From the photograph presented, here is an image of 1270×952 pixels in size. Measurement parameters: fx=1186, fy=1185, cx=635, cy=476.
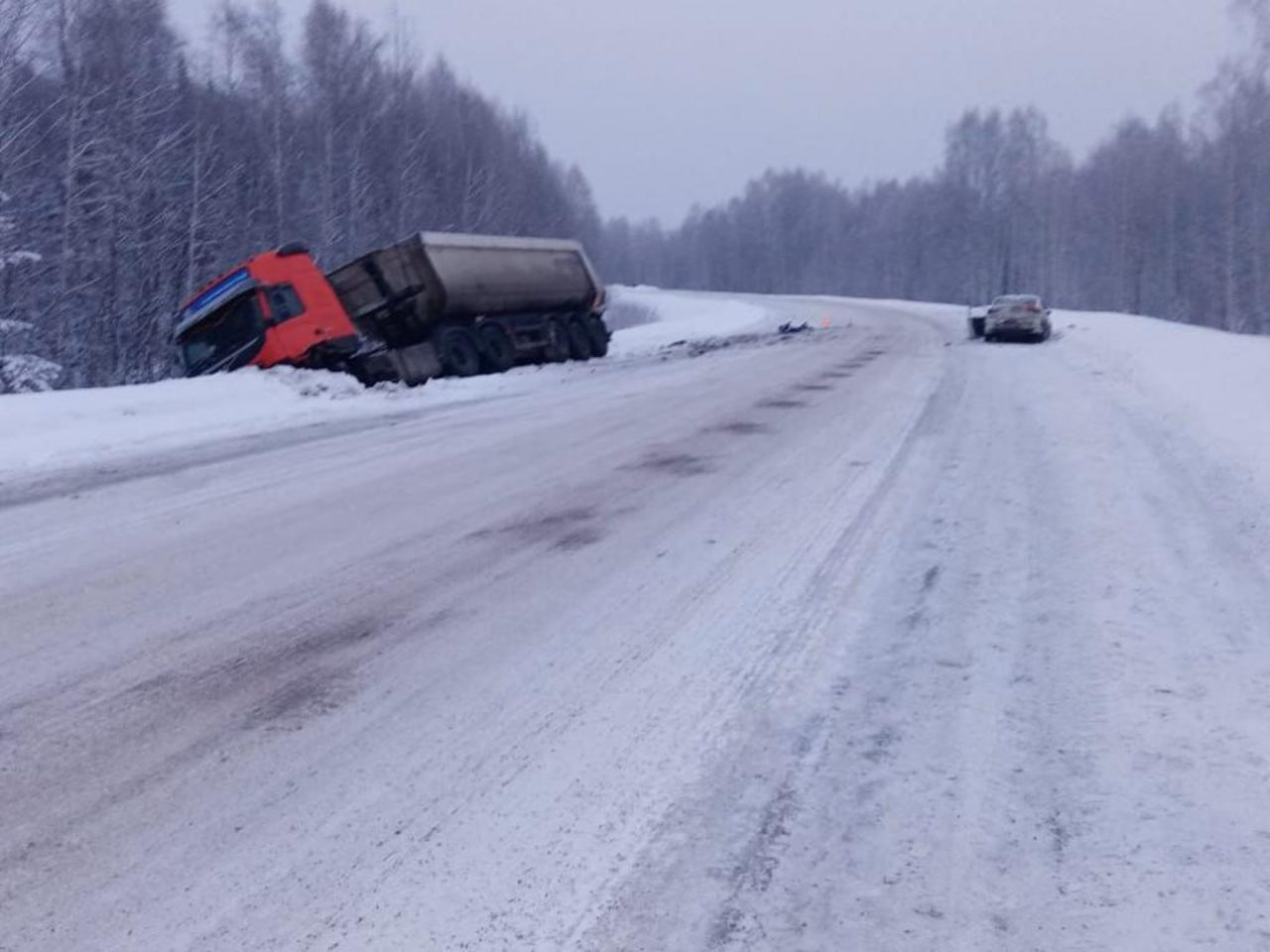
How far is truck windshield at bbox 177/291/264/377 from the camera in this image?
821 inches

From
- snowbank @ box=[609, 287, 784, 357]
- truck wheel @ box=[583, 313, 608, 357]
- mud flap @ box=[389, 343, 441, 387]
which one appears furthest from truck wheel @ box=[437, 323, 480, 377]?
snowbank @ box=[609, 287, 784, 357]

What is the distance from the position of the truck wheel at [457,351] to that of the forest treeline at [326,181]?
27.4ft

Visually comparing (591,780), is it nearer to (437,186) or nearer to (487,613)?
(487,613)

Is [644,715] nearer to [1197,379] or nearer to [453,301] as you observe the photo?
[1197,379]

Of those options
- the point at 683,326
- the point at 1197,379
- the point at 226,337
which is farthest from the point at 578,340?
the point at 683,326

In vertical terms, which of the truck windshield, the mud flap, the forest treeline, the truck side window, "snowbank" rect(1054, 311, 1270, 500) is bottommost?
"snowbank" rect(1054, 311, 1270, 500)

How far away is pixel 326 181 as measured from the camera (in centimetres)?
4203

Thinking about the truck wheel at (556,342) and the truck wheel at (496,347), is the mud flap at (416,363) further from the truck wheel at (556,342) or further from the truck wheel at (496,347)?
the truck wheel at (556,342)

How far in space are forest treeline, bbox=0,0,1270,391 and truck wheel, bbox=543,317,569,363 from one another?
30.4ft

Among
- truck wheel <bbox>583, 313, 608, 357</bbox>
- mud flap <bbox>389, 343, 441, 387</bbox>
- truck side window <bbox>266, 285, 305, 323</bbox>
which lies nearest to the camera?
truck side window <bbox>266, 285, 305, 323</bbox>

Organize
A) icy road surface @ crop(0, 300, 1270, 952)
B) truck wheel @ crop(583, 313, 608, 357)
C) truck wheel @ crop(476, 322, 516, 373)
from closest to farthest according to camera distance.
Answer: icy road surface @ crop(0, 300, 1270, 952)
truck wheel @ crop(476, 322, 516, 373)
truck wheel @ crop(583, 313, 608, 357)

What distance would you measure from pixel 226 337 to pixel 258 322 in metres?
0.64

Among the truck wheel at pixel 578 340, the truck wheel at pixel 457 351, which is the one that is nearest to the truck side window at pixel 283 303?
the truck wheel at pixel 457 351

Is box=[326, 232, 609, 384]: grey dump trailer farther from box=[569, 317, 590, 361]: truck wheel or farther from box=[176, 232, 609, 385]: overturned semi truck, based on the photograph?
box=[569, 317, 590, 361]: truck wheel
